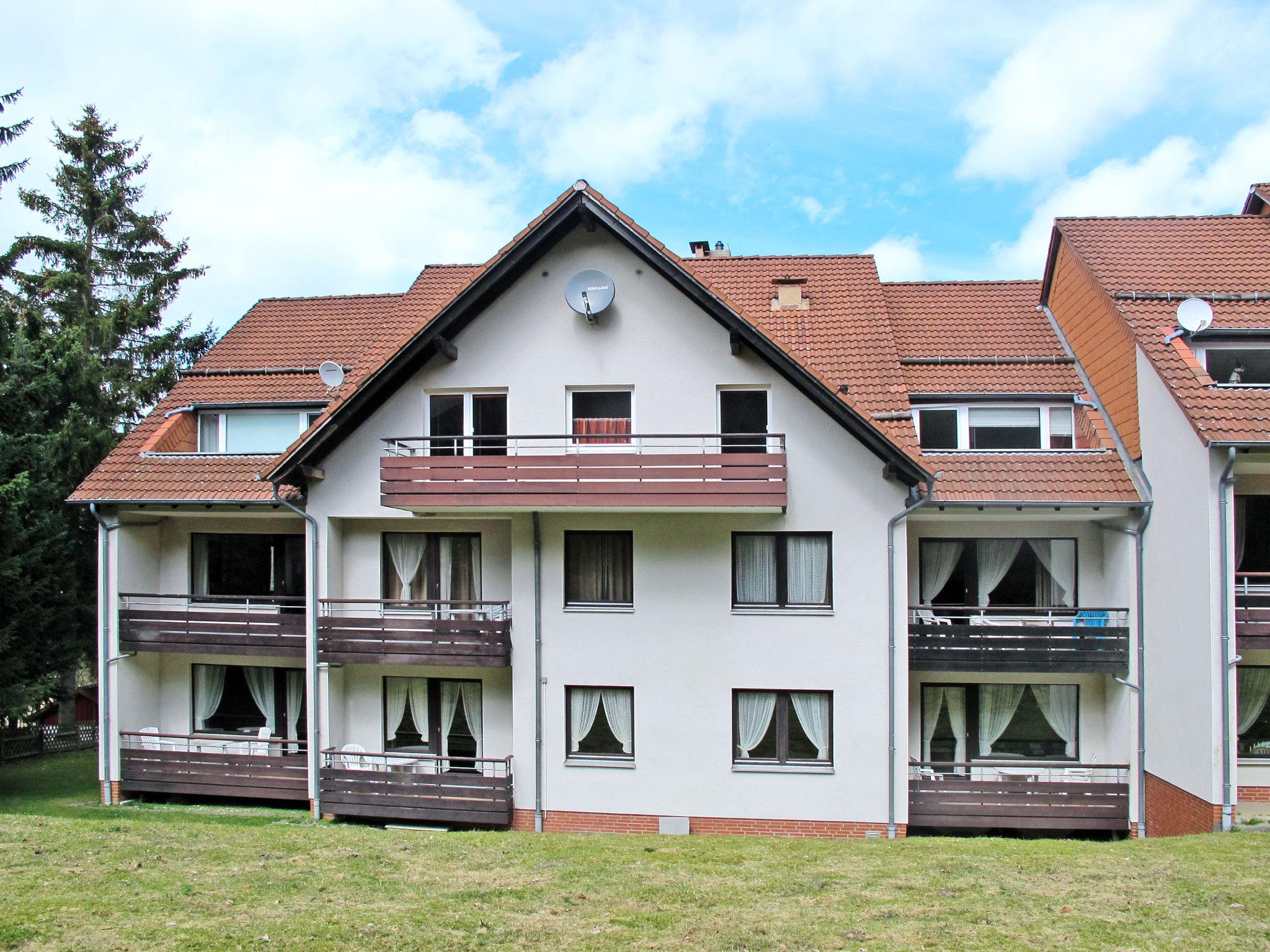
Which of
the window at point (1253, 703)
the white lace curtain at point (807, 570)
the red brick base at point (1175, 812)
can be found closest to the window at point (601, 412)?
the white lace curtain at point (807, 570)

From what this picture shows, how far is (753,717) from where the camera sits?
52.5 feet

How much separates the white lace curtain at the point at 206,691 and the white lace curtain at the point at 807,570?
11899 mm

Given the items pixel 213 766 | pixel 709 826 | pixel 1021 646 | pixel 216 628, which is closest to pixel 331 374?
pixel 216 628

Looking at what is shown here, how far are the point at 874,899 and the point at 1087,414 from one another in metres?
11.0

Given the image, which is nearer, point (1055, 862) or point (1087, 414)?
point (1055, 862)

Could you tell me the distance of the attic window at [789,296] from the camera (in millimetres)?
18938

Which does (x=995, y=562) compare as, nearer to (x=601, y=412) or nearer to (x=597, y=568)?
(x=597, y=568)

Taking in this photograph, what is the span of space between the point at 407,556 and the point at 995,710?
11279 millimetres

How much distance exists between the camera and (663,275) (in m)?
16.1

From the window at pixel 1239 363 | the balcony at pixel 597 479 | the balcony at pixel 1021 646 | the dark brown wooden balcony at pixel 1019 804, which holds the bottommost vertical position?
the dark brown wooden balcony at pixel 1019 804

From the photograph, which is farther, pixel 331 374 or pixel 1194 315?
pixel 331 374

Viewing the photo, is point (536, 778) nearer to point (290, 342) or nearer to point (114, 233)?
point (290, 342)

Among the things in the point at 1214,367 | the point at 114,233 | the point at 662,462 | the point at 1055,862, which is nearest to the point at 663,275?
Answer: the point at 662,462

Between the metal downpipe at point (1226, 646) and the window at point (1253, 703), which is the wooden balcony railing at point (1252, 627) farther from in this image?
the window at point (1253, 703)
